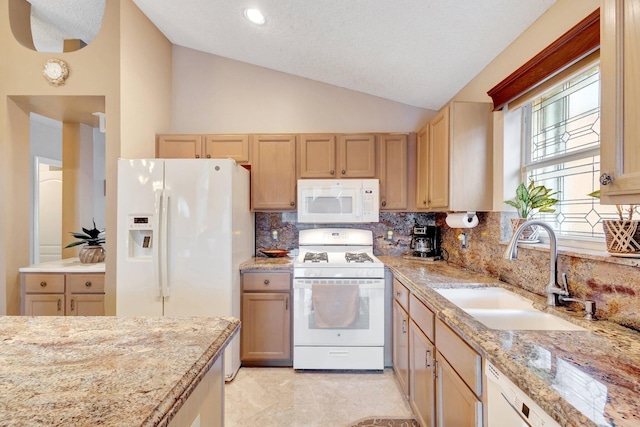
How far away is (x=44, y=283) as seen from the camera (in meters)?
2.42

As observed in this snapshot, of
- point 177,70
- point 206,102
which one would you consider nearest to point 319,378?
point 206,102

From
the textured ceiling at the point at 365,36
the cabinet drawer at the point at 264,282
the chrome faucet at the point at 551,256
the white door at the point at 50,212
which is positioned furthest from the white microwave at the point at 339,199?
the white door at the point at 50,212

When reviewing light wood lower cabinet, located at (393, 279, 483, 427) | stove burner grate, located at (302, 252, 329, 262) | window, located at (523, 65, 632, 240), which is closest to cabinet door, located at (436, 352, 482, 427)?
light wood lower cabinet, located at (393, 279, 483, 427)

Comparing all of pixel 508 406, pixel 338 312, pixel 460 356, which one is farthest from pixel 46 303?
pixel 508 406

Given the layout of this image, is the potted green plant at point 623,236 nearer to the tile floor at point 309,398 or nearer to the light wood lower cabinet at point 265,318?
the tile floor at point 309,398

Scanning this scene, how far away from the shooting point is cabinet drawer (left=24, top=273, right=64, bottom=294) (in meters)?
2.41

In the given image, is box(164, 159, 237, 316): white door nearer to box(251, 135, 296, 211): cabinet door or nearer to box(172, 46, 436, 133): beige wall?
box(251, 135, 296, 211): cabinet door

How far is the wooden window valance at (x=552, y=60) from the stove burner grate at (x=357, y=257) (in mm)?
1475

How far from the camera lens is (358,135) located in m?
2.80

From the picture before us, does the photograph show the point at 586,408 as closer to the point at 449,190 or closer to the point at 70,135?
the point at 449,190

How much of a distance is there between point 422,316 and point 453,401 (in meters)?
0.46

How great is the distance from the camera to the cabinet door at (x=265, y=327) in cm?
248

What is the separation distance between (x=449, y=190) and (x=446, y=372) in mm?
1157

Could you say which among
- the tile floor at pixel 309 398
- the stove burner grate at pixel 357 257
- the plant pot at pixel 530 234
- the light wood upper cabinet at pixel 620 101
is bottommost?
the tile floor at pixel 309 398
